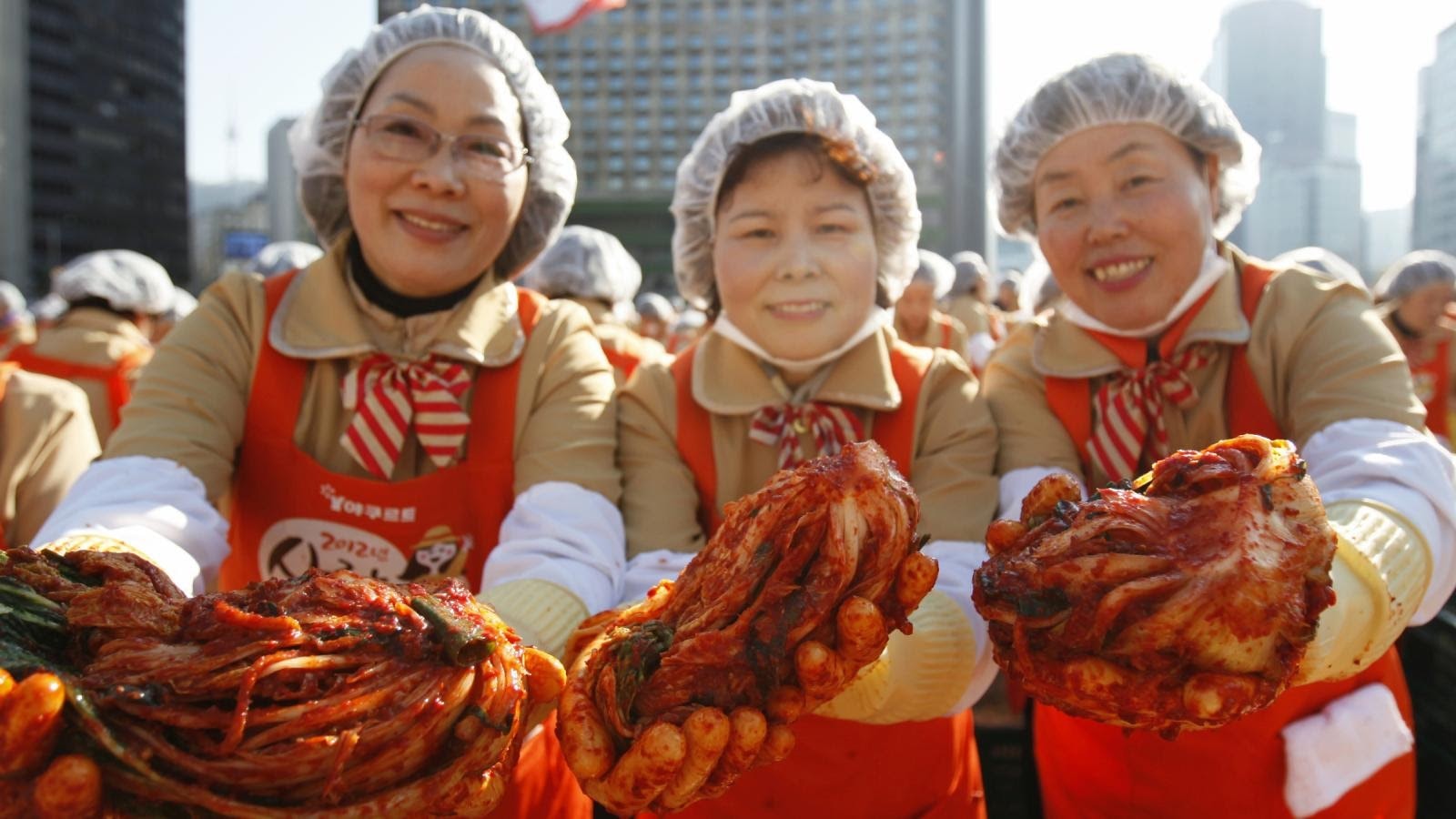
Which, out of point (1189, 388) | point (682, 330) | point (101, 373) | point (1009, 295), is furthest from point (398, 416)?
point (1009, 295)

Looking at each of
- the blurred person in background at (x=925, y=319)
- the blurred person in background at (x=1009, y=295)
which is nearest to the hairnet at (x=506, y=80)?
the blurred person in background at (x=925, y=319)

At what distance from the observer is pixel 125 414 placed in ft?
7.00

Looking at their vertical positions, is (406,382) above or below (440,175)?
below

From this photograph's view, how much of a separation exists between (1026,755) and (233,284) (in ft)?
9.40

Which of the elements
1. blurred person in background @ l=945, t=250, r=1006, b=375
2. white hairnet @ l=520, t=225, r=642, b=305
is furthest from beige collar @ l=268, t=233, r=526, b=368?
blurred person in background @ l=945, t=250, r=1006, b=375

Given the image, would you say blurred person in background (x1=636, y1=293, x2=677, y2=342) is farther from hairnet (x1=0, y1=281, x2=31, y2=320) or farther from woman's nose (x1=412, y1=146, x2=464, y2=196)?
woman's nose (x1=412, y1=146, x2=464, y2=196)

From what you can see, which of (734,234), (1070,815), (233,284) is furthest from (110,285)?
(1070,815)

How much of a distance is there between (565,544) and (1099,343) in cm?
146

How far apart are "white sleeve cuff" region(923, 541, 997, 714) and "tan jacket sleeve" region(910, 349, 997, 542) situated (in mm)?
43

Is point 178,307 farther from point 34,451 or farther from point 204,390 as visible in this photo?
point 204,390

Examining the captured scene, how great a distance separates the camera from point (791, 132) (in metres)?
2.31

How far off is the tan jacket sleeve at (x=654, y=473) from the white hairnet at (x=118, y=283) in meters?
5.50

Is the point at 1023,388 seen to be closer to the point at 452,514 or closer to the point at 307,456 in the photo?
the point at 452,514

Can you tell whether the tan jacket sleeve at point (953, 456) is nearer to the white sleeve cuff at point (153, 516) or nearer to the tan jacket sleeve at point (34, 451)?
the white sleeve cuff at point (153, 516)
